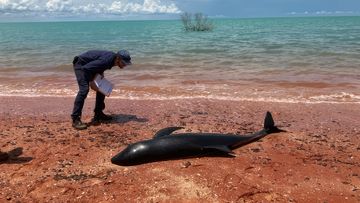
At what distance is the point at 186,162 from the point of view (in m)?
6.36

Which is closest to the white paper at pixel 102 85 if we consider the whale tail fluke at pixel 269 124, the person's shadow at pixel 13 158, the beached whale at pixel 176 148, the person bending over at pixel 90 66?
the person bending over at pixel 90 66

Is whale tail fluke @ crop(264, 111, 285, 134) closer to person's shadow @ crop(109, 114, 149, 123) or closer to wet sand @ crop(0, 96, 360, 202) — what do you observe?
wet sand @ crop(0, 96, 360, 202)

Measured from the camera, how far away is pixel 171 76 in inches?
649

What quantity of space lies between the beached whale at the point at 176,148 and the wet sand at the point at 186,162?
0.15 metres

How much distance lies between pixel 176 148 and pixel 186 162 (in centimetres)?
32

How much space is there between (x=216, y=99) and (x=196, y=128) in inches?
127

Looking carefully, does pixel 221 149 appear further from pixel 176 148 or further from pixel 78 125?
pixel 78 125

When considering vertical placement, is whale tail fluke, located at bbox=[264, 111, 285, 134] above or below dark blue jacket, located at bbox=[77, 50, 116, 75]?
below

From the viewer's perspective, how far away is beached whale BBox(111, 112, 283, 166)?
251 inches

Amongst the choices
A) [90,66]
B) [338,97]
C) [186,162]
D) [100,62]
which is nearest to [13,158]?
[90,66]

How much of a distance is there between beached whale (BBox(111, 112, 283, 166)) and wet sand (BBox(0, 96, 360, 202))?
0.15m

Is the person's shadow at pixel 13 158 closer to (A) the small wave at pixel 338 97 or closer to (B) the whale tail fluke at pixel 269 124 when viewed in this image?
(B) the whale tail fluke at pixel 269 124

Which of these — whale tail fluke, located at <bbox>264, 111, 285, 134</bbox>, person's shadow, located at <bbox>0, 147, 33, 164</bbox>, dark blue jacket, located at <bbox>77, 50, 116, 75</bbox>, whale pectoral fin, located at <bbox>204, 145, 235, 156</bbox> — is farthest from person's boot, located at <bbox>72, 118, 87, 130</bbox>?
whale tail fluke, located at <bbox>264, 111, 285, 134</bbox>

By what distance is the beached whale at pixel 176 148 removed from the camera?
20.9 feet
